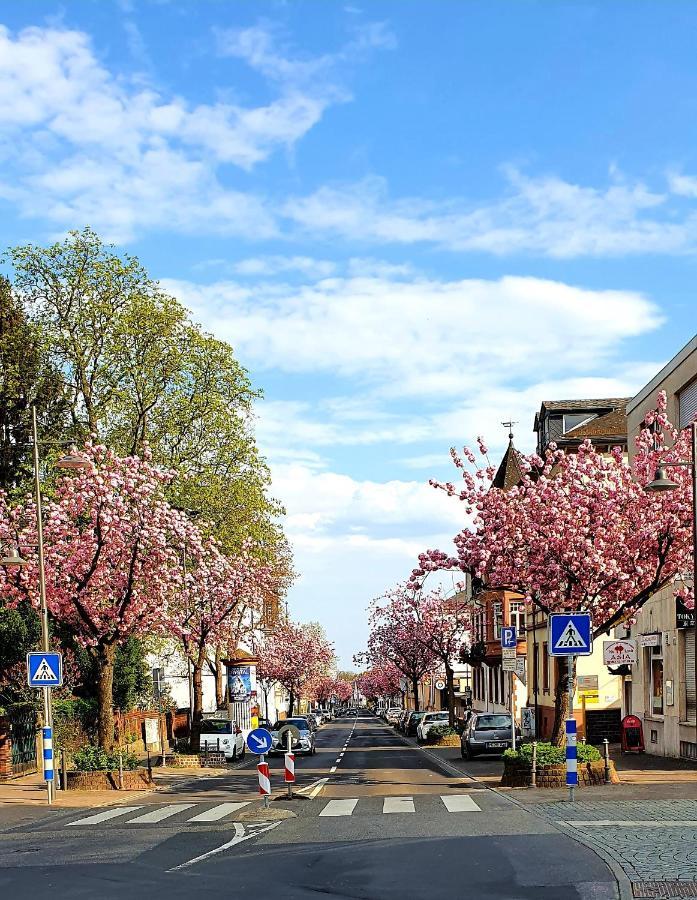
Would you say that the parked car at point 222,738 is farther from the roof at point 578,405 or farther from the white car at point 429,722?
the roof at point 578,405

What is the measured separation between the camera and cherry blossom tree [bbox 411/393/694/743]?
85.0ft

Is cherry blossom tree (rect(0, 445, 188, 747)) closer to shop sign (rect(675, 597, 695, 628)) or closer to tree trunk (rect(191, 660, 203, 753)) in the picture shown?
tree trunk (rect(191, 660, 203, 753))

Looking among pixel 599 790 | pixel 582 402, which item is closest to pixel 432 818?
pixel 599 790

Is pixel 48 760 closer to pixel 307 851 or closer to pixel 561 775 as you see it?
pixel 561 775

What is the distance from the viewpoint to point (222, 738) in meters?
43.6

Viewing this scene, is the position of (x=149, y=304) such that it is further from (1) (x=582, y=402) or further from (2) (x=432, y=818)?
(2) (x=432, y=818)

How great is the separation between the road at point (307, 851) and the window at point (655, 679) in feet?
37.7

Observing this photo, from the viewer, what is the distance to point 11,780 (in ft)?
104

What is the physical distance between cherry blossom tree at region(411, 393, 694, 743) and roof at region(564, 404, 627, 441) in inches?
940

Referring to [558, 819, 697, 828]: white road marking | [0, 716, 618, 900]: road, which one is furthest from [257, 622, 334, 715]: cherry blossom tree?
[558, 819, 697, 828]: white road marking

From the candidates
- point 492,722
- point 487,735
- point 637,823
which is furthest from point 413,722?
point 637,823

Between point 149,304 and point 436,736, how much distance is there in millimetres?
24258

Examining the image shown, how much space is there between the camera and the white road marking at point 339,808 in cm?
1984

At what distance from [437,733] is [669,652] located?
76.2 ft
